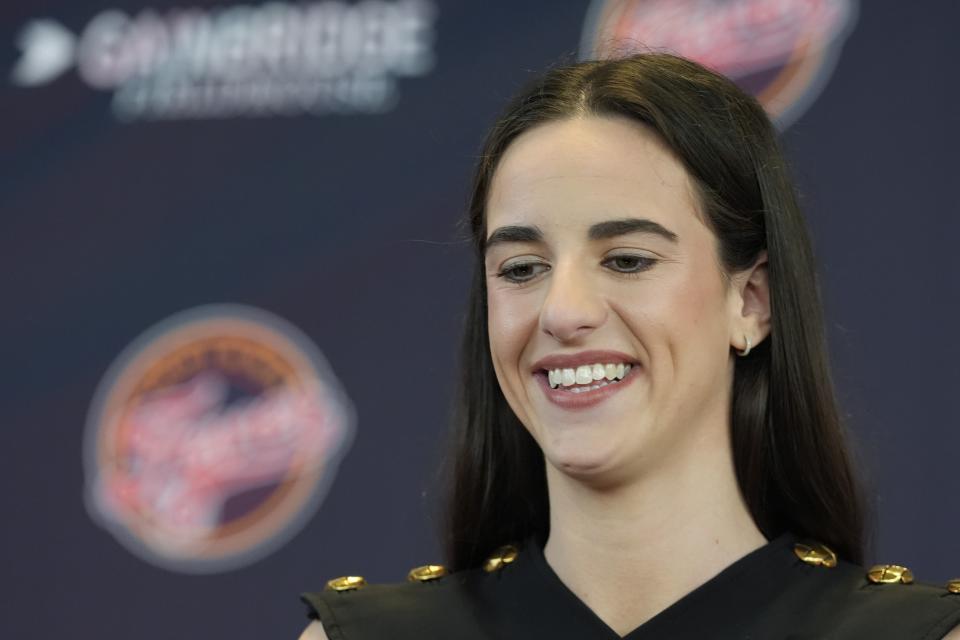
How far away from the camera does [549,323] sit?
71.4 inches

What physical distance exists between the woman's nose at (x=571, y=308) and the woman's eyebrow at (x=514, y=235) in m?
0.06

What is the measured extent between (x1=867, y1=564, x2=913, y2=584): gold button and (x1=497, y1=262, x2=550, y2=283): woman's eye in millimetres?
489

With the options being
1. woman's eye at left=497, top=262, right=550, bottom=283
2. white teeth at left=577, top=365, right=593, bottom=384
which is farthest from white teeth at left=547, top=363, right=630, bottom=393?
woman's eye at left=497, top=262, right=550, bottom=283

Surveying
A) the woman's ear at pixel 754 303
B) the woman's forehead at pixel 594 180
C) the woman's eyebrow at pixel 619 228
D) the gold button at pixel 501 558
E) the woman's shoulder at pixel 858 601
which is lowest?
the woman's shoulder at pixel 858 601

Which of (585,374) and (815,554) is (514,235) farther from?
(815,554)

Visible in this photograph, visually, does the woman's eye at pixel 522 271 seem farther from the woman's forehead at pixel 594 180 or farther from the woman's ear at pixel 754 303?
the woman's ear at pixel 754 303

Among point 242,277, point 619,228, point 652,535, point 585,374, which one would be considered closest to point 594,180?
point 619,228

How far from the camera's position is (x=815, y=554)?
197 cm

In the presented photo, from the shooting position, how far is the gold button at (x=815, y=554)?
1959 millimetres

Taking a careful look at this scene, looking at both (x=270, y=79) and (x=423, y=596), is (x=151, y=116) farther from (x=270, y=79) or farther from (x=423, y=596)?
(x=423, y=596)

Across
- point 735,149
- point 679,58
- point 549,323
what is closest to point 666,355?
point 549,323

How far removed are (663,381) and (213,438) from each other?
4.22 ft

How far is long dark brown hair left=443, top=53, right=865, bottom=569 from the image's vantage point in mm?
1908

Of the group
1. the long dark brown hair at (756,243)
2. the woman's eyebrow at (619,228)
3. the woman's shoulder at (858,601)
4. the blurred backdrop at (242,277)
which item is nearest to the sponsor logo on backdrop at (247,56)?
the blurred backdrop at (242,277)
